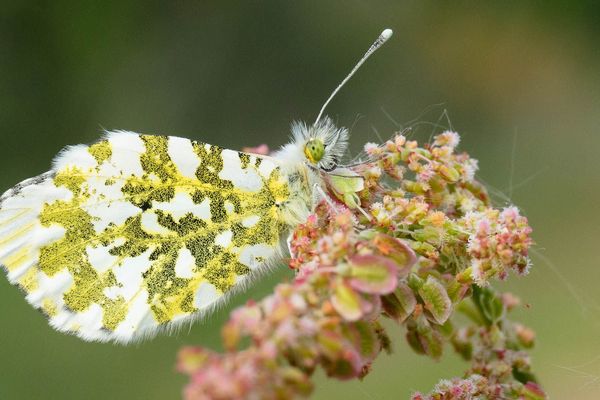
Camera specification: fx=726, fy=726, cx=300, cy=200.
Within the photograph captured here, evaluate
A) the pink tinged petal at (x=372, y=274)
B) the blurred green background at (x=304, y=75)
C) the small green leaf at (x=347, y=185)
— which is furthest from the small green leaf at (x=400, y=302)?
the blurred green background at (x=304, y=75)

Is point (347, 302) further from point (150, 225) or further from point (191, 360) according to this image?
point (150, 225)

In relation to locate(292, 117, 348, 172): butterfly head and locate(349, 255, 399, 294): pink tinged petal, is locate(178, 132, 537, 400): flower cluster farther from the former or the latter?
locate(292, 117, 348, 172): butterfly head

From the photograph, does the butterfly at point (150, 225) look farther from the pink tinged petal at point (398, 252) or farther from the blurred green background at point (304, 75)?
the blurred green background at point (304, 75)

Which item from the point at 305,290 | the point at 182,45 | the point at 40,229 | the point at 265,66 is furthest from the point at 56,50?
the point at 305,290

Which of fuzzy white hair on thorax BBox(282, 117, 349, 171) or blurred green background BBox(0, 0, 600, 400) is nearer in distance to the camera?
fuzzy white hair on thorax BBox(282, 117, 349, 171)

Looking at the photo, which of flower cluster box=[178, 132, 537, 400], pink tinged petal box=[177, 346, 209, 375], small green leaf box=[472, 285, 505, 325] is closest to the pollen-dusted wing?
flower cluster box=[178, 132, 537, 400]

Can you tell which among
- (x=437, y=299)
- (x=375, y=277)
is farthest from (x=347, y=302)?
(x=437, y=299)
